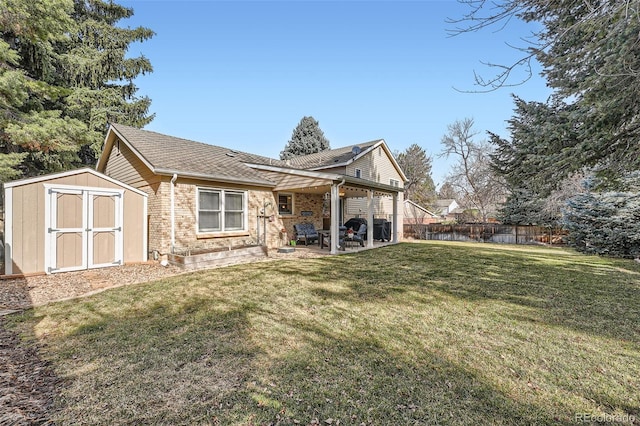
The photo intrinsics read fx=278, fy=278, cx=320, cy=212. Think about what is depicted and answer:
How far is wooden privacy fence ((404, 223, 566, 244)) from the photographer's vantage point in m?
16.4

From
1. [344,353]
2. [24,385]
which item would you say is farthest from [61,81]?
[344,353]

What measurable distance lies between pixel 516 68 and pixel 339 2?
301 inches

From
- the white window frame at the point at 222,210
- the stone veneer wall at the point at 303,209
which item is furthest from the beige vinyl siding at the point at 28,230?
the stone veneer wall at the point at 303,209

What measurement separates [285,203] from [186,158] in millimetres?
4654

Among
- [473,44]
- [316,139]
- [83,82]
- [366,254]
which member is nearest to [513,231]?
[366,254]

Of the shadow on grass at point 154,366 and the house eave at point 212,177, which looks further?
the house eave at point 212,177

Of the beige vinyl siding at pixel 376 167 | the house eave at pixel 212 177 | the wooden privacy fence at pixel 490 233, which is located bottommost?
the wooden privacy fence at pixel 490 233

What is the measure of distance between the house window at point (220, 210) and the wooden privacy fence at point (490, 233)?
43.4 feet

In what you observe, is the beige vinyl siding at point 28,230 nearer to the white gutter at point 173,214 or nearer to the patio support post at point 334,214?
the white gutter at point 173,214

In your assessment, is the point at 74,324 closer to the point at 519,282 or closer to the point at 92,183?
the point at 92,183

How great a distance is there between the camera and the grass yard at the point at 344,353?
7.78ft

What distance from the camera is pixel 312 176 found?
1077 centimetres

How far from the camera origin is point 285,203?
13.2 meters

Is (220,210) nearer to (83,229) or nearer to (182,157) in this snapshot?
(182,157)
